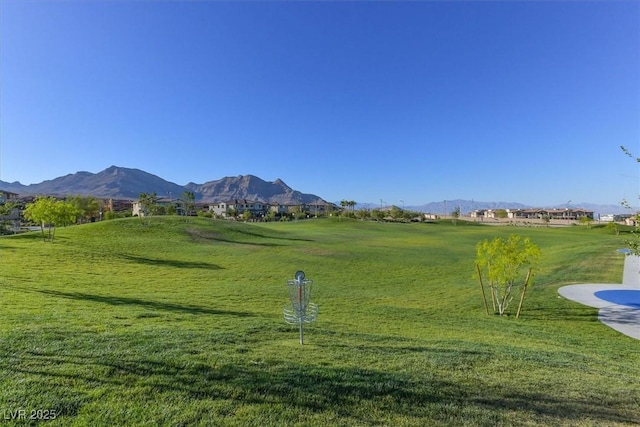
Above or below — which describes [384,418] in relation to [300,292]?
below

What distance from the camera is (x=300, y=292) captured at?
829cm

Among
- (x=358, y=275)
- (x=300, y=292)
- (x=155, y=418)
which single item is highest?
(x=300, y=292)

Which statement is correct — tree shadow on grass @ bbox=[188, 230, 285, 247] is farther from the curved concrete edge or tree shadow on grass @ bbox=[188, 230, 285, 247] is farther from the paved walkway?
the paved walkway

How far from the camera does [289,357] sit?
696 centimetres

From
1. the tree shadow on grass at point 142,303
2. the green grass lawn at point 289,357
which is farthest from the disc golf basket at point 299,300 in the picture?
the tree shadow on grass at point 142,303

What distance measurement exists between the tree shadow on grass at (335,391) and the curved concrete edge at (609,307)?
11037mm

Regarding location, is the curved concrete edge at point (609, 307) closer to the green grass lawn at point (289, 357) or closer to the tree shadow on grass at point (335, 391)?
the green grass lawn at point (289, 357)

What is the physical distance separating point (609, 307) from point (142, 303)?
21507 millimetres

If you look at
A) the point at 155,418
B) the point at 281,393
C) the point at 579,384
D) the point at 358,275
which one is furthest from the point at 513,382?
the point at 358,275

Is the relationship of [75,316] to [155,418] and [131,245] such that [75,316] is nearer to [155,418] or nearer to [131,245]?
[155,418]

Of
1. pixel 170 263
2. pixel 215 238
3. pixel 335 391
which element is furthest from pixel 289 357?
pixel 215 238

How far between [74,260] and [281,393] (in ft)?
82.3

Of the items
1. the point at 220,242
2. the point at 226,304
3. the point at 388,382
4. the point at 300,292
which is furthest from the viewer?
the point at 220,242

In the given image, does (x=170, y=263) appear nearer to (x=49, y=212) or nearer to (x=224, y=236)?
(x=49, y=212)
